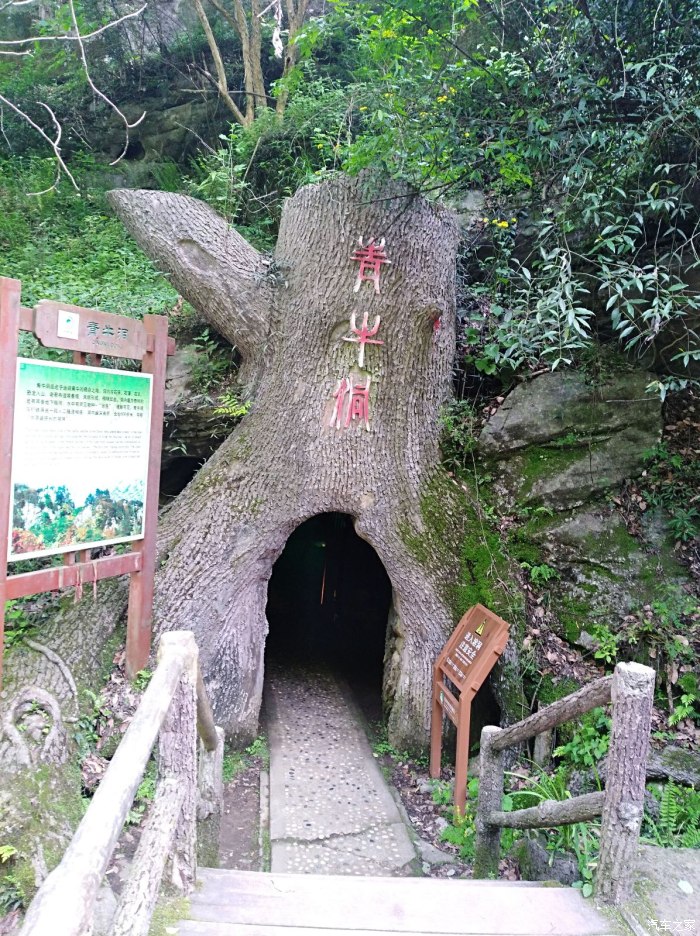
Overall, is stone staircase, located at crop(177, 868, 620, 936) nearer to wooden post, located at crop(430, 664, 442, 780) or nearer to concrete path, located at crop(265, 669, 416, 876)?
concrete path, located at crop(265, 669, 416, 876)

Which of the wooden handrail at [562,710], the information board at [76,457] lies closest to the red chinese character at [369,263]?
the information board at [76,457]

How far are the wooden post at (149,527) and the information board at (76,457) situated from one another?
0.07 meters

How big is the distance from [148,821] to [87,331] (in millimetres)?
2838

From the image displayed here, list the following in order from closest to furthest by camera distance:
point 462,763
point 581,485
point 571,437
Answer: point 462,763, point 581,485, point 571,437

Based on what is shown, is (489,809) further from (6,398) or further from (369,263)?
(369,263)

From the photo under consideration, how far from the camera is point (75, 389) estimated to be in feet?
11.6

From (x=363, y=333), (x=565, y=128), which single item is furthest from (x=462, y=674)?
(x=565, y=128)

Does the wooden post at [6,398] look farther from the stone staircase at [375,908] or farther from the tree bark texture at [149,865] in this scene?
the stone staircase at [375,908]

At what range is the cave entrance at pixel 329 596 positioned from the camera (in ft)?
26.2

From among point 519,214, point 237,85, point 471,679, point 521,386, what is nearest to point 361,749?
point 471,679

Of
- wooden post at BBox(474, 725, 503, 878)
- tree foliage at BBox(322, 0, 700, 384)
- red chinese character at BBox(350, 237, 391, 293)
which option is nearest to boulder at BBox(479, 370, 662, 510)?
tree foliage at BBox(322, 0, 700, 384)

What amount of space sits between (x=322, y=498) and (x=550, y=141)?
10.4ft

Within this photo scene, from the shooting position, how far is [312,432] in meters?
5.19

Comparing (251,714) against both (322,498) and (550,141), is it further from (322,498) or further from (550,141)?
(550,141)
